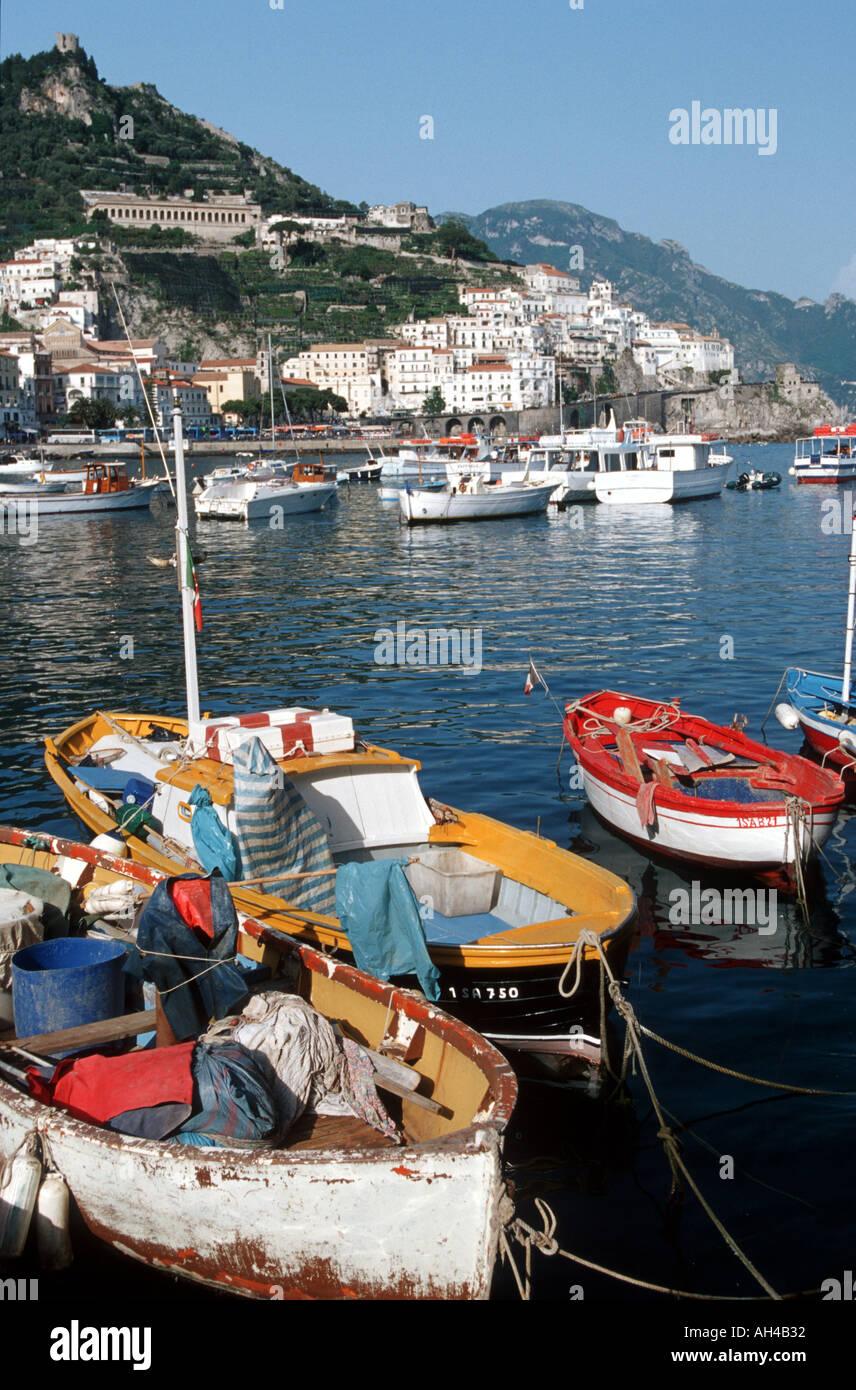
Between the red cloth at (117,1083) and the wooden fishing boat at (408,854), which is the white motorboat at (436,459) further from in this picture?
the red cloth at (117,1083)

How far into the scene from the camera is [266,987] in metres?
8.43

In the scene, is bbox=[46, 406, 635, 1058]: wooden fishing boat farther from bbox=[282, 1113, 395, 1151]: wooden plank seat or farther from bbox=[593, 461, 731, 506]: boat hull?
bbox=[593, 461, 731, 506]: boat hull

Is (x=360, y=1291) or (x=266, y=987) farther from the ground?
(x=266, y=987)

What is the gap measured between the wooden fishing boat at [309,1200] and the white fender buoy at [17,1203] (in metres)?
0.14

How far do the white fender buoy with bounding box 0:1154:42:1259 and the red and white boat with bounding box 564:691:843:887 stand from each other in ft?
26.8

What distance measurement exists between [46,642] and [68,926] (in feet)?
68.0

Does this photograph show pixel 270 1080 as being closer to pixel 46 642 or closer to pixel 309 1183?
pixel 309 1183

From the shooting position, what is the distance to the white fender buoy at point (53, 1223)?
6.29 metres

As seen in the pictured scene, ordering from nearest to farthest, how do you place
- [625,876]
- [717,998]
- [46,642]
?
[717,998] → [625,876] → [46,642]

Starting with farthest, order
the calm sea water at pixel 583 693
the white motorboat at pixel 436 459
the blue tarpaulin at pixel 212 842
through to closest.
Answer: the white motorboat at pixel 436 459
the blue tarpaulin at pixel 212 842
the calm sea water at pixel 583 693

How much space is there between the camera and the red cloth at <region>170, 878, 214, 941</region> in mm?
7996

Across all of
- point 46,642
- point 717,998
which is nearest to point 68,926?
point 717,998

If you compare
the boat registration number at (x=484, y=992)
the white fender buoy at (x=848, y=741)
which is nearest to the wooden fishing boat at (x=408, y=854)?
the boat registration number at (x=484, y=992)

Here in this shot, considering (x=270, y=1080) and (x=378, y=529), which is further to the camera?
(x=378, y=529)
